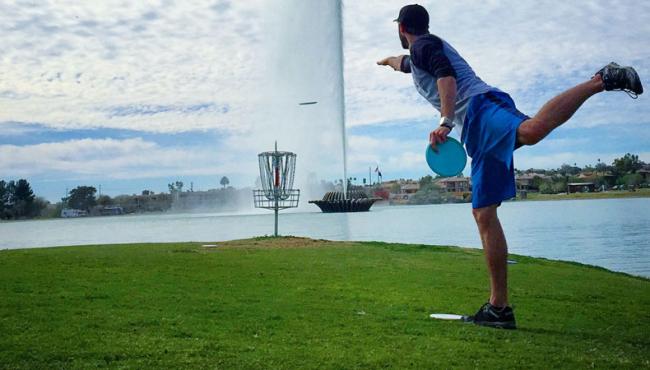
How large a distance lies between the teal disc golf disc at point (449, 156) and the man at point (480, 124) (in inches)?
5.0

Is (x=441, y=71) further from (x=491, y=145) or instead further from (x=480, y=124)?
(x=491, y=145)

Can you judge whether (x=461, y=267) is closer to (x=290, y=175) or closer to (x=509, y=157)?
(x=509, y=157)

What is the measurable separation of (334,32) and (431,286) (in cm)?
4745

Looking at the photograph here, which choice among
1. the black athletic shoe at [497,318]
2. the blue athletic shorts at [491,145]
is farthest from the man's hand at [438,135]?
the black athletic shoe at [497,318]

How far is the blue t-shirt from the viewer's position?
6.07 metres

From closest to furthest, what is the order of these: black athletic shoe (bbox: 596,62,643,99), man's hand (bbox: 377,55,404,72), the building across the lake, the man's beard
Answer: black athletic shoe (bbox: 596,62,643,99) < the man's beard < man's hand (bbox: 377,55,404,72) < the building across the lake

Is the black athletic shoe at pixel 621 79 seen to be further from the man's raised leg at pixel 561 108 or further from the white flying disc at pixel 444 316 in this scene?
the white flying disc at pixel 444 316

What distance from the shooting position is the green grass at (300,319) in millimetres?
4859

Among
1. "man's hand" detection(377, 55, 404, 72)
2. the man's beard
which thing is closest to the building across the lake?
"man's hand" detection(377, 55, 404, 72)

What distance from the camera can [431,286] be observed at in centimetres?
952

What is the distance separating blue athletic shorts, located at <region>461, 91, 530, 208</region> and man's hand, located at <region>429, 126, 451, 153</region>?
0.35 m

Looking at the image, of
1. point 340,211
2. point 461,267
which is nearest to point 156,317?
point 461,267

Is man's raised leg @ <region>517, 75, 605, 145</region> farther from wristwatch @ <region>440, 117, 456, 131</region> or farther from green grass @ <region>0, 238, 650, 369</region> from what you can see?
green grass @ <region>0, 238, 650, 369</region>

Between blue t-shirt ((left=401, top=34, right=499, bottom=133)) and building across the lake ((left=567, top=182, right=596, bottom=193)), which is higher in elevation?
building across the lake ((left=567, top=182, right=596, bottom=193))
